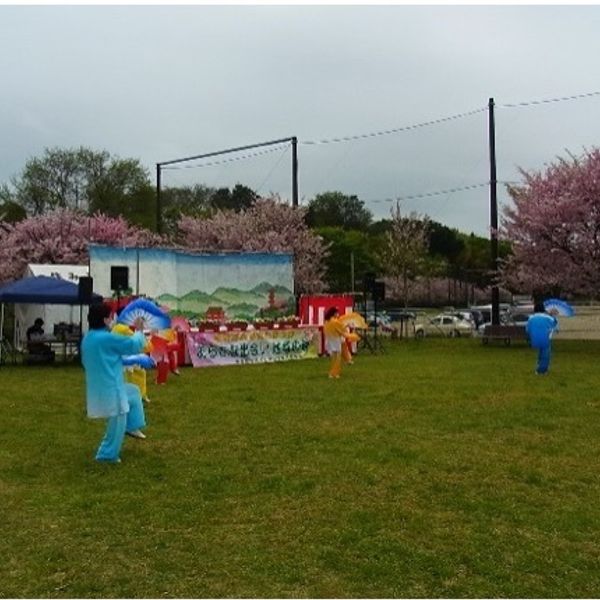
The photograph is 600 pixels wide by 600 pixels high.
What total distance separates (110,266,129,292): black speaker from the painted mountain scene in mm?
2191

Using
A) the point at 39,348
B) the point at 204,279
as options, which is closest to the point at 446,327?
the point at 204,279

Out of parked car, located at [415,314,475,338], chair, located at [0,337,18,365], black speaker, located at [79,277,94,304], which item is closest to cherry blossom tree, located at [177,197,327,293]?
parked car, located at [415,314,475,338]

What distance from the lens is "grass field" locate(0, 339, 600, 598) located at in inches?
199

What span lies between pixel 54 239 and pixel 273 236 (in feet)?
37.4

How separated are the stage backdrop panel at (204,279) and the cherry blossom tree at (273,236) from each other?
9.61 m

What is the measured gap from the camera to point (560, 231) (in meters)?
26.4

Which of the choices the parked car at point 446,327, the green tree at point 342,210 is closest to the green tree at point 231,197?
the green tree at point 342,210

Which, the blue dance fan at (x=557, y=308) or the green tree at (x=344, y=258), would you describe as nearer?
the blue dance fan at (x=557, y=308)

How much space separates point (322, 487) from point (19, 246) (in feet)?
117

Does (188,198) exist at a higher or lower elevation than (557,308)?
higher

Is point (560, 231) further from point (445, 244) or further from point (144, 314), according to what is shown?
point (445, 244)

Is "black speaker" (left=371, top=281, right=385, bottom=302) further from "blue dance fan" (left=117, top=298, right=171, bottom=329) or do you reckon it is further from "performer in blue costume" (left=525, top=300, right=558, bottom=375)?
"blue dance fan" (left=117, top=298, right=171, bottom=329)

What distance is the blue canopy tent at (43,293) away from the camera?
2045 cm

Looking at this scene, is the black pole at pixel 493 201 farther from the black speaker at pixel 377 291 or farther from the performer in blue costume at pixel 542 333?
the performer in blue costume at pixel 542 333
